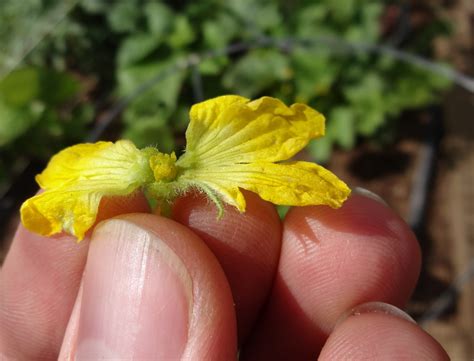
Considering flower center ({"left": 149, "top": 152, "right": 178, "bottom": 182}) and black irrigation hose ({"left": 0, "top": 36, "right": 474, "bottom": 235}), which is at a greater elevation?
flower center ({"left": 149, "top": 152, "right": 178, "bottom": 182})

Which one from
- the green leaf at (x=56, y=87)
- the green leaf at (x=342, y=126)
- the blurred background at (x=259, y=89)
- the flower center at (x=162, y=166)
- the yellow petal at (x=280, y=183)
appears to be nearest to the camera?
the yellow petal at (x=280, y=183)

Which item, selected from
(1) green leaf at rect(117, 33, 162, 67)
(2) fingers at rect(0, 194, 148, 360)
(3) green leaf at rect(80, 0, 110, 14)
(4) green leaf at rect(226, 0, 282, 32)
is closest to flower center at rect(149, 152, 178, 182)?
(2) fingers at rect(0, 194, 148, 360)

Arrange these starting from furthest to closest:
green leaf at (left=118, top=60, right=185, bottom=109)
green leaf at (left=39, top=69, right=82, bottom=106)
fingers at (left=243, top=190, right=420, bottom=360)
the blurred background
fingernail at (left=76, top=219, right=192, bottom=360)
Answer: green leaf at (left=118, top=60, right=185, bottom=109), the blurred background, green leaf at (left=39, top=69, right=82, bottom=106), fingers at (left=243, top=190, right=420, bottom=360), fingernail at (left=76, top=219, right=192, bottom=360)

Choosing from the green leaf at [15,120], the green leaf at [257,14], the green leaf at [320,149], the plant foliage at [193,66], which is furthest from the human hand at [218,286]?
the green leaf at [257,14]

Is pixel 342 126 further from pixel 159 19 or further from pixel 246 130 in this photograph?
pixel 246 130

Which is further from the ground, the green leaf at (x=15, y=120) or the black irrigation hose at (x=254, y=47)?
the green leaf at (x=15, y=120)

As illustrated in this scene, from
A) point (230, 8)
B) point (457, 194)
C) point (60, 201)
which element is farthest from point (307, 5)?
point (60, 201)

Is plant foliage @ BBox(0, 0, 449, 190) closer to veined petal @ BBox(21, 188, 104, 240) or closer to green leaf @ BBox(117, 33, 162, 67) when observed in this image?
green leaf @ BBox(117, 33, 162, 67)

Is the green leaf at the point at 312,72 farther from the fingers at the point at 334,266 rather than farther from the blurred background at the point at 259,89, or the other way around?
the fingers at the point at 334,266
